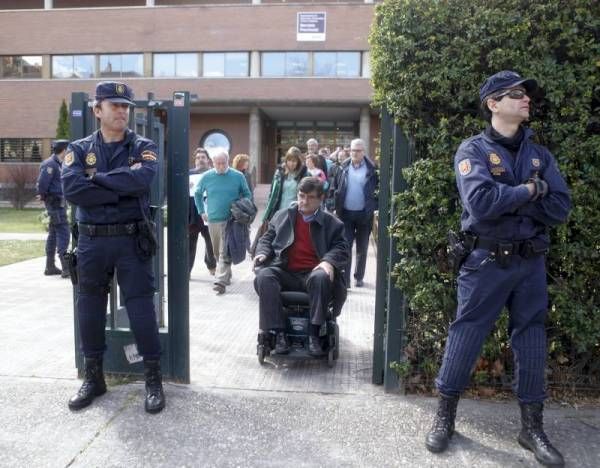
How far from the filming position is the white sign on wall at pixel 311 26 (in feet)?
94.9

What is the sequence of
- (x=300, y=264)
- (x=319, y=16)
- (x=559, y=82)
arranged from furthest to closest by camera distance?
(x=319, y=16), (x=300, y=264), (x=559, y=82)

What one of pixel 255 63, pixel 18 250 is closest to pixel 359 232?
pixel 18 250

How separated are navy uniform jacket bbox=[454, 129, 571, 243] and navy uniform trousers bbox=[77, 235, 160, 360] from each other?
2022 millimetres

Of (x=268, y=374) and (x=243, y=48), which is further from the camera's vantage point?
(x=243, y=48)

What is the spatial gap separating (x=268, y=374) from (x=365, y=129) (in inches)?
1045

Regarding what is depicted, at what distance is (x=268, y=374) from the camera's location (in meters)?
4.41

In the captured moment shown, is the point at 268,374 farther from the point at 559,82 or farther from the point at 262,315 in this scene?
the point at 559,82

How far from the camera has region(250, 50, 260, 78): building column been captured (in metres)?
29.6

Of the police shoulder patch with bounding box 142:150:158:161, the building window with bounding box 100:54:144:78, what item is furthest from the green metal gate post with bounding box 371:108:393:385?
the building window with bounding box 100:54:144:78

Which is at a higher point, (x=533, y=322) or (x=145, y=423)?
(x=533, y=322)

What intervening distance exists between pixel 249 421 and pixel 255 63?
2803 centimetres

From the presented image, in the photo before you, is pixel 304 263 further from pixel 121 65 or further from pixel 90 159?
pixel 121 65

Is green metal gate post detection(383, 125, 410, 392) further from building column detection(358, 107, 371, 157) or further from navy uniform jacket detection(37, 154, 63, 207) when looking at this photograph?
building column detection(358, 107, 371, 157)

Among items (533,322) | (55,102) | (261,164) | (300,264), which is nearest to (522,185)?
(533,322)
